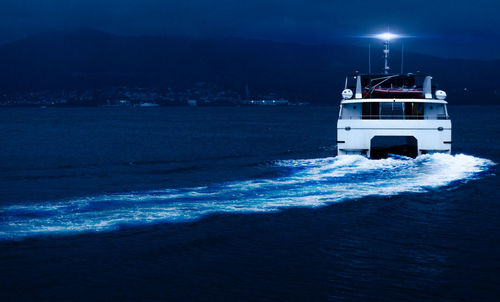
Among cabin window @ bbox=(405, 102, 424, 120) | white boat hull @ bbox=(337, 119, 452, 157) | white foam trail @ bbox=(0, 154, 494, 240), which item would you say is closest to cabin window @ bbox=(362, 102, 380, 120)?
cabin window @ bbox=(405, 102, 424, 120)

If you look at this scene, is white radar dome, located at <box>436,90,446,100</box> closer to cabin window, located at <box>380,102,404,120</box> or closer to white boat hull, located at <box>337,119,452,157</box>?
cabin window, located at <box>380,102,404,120</box>

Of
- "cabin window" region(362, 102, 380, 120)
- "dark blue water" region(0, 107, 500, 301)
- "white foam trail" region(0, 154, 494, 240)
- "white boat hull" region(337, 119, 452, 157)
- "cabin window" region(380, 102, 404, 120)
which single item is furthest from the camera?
"cabin window" region(380, 102, 404, 120)

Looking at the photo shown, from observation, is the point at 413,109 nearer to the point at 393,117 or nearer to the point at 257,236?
the point at 393,117

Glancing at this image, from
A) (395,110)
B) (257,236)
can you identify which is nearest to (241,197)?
(257,236)

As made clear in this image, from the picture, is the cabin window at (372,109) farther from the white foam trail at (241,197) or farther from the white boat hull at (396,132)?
the white foam trail at (241,197)

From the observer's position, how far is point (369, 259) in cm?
1165

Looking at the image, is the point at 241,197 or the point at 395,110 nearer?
the point at 241,197

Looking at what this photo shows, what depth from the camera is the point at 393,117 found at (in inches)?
1077

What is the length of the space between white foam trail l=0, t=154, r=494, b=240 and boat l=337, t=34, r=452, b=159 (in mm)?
941

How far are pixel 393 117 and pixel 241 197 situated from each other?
40.9 feet

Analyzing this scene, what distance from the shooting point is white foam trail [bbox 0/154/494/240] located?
14266 mm

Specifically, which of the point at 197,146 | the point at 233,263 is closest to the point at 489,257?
the point at 233,263

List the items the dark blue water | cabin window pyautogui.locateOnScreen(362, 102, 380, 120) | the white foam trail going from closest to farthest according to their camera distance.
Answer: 1. the dark blue water
2. the white foam trail
3. cabin window pyautogui.locateOnScreen(362, 102, 380, 120)

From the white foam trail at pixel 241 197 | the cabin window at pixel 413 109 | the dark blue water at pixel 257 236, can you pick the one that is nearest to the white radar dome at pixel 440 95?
the cabin window at pixel 413 109
